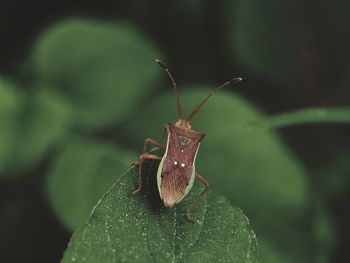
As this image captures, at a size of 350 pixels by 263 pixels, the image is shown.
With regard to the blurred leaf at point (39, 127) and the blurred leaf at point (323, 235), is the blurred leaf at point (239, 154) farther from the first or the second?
the blurred leaf at point (39, 127)

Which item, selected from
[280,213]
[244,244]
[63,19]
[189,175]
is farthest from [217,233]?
[63,19]

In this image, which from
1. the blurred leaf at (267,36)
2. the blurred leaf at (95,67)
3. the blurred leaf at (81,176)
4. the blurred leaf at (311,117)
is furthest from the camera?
the blurred leaf at (267,36)

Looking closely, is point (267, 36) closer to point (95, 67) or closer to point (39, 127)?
point (95, 67)

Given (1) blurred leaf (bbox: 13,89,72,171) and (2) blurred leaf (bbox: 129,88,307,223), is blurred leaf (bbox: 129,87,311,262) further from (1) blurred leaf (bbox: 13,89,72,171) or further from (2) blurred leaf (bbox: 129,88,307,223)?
(1) blurred leaf (bbox: 13,89,72,171)

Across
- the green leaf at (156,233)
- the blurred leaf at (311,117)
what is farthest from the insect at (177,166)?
the blurred leaf at (311,117)

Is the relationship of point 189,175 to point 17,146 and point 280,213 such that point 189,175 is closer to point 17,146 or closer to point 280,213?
point 280,213
